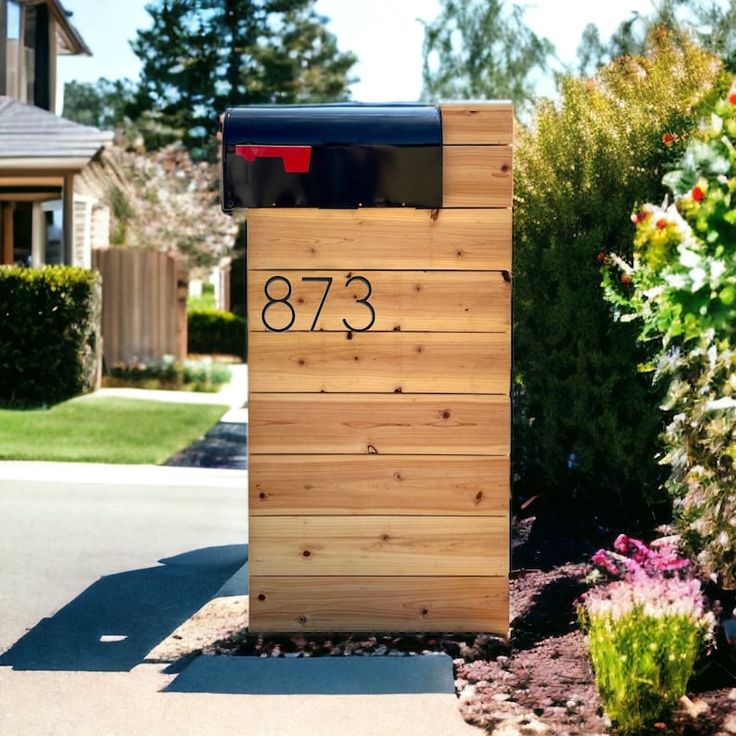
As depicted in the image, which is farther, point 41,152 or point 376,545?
point 41,152

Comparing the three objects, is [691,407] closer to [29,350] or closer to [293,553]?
[293,553]

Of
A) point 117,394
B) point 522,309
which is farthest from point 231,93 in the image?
point 522,309

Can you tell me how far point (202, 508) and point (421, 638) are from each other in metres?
4.18

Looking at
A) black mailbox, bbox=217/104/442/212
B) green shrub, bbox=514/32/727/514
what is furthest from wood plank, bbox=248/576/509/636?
green shrub, bbox=514/32/727/514

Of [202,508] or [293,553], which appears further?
[202,508]

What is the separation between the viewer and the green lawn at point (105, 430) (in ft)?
37.6

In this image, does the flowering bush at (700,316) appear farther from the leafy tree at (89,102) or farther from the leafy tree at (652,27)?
the leafy tree at (89,102)

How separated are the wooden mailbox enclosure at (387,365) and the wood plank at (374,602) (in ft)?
0.41

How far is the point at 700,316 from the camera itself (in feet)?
11.3

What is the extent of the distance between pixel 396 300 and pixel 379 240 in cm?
26

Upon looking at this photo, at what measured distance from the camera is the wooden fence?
17812 mm

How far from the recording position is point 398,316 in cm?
488

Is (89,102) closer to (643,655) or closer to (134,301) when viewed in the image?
(134,301)

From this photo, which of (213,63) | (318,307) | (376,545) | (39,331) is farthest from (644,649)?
(213,63)
